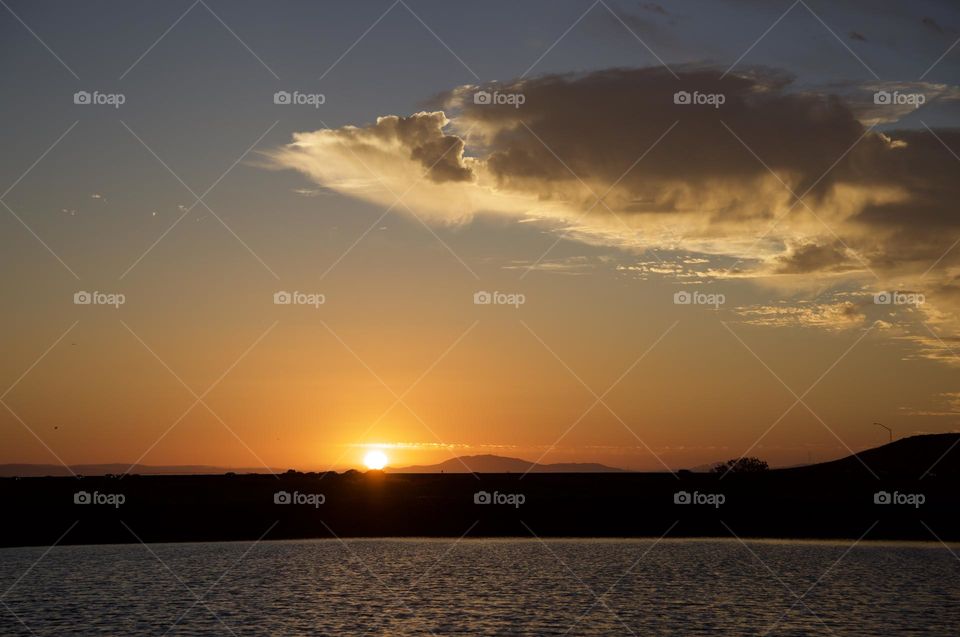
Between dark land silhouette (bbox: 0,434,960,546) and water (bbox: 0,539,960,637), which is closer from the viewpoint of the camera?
water (bbox: 0,539,960,637)

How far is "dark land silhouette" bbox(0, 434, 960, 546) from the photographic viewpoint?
4801 inches

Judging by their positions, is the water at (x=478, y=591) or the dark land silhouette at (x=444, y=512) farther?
the dark land silhouette at (x=444, y=512)

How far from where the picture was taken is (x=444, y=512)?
459 ft

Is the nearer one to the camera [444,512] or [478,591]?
[478,591]

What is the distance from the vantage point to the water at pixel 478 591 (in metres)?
53.5

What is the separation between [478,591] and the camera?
67.4m

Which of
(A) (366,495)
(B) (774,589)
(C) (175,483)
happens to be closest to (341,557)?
(B) (774,589)

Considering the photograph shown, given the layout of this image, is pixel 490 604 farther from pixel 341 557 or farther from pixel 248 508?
pixel 248 508

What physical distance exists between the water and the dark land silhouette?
16.3 metres

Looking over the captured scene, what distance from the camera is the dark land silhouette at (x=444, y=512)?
12194 centimetres

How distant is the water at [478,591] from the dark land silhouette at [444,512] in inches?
641

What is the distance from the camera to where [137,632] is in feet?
168

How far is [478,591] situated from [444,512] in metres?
73.1

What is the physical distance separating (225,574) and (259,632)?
30.5 m
